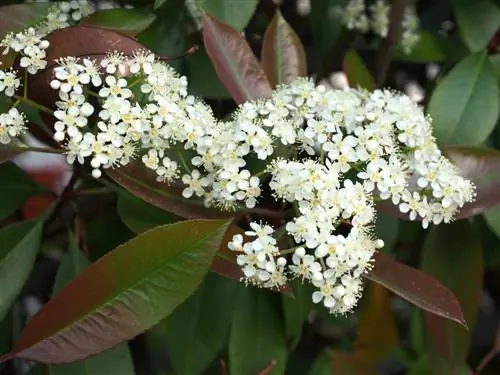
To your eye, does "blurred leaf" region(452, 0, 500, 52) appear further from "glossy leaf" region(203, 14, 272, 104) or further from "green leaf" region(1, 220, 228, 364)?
"green leaf" region(1, 220, 228, 364)

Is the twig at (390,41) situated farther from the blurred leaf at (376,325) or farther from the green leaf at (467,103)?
the blurred leaf at (376,325)

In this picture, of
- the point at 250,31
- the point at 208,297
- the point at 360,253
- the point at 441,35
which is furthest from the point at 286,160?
the point at 441,35

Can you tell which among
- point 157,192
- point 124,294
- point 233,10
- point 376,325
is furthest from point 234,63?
point 376,325

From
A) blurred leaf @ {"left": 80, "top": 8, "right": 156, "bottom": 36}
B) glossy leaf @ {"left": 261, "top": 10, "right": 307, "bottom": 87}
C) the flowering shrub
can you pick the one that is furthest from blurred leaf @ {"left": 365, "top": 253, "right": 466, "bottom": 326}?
blurred leaf @ {"left": 80, "top": 8, "right": 156, "bottom": 36}

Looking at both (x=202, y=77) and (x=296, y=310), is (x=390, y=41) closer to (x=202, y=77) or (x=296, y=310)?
(x=202, y=77)

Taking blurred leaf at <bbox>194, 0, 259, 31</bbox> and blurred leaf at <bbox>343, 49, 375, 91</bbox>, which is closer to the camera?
blurred leaf at <bbox>194, 0, 259, 31</bbox>

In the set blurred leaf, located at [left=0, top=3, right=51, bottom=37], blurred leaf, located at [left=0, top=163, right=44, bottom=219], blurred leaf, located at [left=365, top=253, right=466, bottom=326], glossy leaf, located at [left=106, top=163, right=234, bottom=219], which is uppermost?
blurred leaf, located at [left=0, top=3, right=51, bottom=37]

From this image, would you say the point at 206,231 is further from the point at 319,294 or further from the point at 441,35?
the point at 441,35
